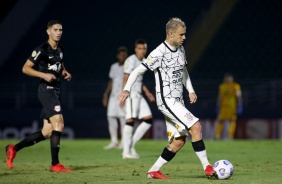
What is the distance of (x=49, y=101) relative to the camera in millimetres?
9141

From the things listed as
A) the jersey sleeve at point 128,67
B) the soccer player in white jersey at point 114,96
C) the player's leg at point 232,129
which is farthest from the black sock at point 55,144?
the player's leg at point 232,129

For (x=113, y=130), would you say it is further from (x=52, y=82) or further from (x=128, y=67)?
(x=52, y=82)

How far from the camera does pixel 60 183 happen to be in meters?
7.39

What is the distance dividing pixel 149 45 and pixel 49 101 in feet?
54.8

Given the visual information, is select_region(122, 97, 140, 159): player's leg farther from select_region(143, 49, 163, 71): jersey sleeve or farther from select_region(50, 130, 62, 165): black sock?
select_region(143, 49, 163, 71): jersey sleeve

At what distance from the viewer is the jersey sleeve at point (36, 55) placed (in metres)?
8.98

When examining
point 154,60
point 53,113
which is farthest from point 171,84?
point 53,113

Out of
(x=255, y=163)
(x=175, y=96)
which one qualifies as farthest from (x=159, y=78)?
(x=255, y=163)

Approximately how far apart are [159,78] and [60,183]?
1777 mm

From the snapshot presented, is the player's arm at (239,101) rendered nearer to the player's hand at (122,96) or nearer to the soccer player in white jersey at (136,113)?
the soccer player in white jersey at (136,113)

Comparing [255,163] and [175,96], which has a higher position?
[175,96]

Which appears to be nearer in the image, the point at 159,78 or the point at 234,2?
the point at 159,78

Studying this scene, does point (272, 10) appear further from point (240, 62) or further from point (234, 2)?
point (240, 62)

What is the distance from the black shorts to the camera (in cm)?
910
